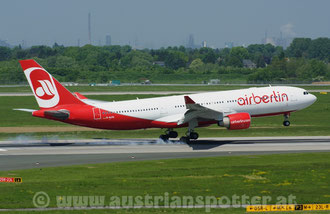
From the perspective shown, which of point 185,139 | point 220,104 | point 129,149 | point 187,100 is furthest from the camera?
point 220,104

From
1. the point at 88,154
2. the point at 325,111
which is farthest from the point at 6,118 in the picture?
the point at 325,111

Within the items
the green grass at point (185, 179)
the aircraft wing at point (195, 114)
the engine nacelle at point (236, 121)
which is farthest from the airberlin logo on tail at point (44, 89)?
the engine nacelle at point (236, 121)

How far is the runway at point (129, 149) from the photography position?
46.4 m

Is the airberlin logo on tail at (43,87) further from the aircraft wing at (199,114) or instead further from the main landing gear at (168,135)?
the aircraft wing at (199,114)

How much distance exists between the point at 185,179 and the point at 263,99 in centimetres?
2460

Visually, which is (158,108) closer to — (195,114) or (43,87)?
(195,114)

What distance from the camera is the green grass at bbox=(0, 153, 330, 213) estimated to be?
106 ft

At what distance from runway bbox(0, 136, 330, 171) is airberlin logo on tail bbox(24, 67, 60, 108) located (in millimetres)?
4616

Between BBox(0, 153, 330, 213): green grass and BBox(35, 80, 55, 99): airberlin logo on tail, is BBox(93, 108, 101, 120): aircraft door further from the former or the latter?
BBox(0, 153, 330, 213): green grass

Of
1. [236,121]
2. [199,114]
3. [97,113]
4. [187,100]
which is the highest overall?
[187,100]

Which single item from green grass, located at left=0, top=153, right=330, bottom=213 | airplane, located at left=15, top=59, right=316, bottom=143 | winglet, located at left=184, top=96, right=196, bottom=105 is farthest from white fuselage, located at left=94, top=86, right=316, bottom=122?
green grass, located at left=0, top=153, right=330, bottom=213

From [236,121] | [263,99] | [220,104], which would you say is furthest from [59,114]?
[263,99]

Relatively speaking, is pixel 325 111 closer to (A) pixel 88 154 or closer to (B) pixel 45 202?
(A) pixel 88 154

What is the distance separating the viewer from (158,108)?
2234 inches
